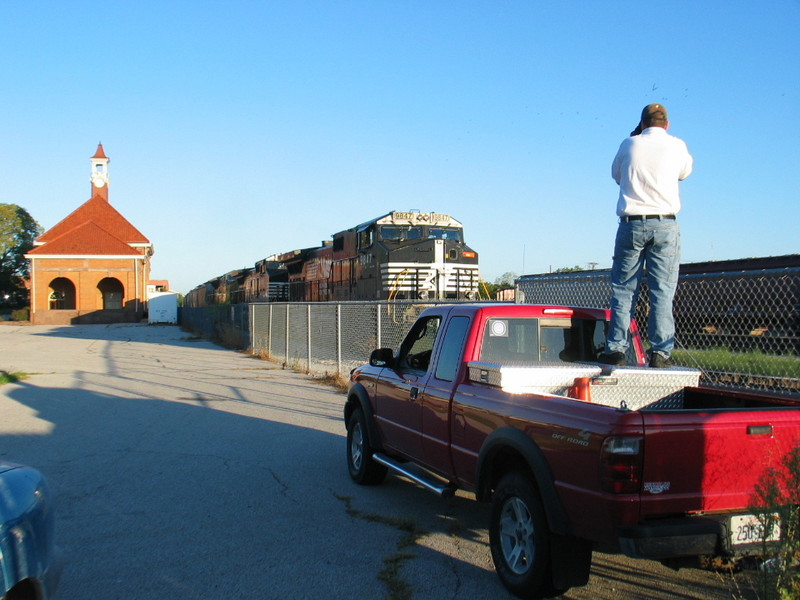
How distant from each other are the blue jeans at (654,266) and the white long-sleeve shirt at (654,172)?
124 mm

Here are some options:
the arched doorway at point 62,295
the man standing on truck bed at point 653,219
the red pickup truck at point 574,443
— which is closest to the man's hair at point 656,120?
the man standing on truck bed at point 653,219

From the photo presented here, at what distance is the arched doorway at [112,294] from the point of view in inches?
2896

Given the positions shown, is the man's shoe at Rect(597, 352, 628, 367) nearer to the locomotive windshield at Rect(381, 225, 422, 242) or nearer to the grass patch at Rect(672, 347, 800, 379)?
the grass patch at Rect(672, 347, 800, 379)

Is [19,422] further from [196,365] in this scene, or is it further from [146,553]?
[196,365]

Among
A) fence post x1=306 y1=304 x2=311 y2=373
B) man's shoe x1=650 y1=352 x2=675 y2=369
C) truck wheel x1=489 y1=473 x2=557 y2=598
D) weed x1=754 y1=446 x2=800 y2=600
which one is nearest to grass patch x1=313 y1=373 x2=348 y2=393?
fence post x1=306 y1=304 x2=311 y2=373

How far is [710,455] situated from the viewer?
3709 millimetres

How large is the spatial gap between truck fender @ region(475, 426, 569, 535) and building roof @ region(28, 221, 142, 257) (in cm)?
7048

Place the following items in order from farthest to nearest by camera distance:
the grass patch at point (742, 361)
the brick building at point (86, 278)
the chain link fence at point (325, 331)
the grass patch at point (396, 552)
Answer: the brick building at point (86, 278), the chain link fence at point (325, 331), the grass patch at point (742, 361), the grass patch at point (396, 552)

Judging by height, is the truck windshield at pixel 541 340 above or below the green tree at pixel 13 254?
below

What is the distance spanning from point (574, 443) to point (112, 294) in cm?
7661

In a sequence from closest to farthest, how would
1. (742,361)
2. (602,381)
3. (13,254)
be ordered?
(602,381) → (742,361) → (13,254)

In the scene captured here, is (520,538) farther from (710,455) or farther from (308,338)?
(308,338)

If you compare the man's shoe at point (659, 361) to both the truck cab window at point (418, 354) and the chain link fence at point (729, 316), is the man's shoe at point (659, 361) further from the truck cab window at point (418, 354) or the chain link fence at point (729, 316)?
the truck cab window at point (418, 354)

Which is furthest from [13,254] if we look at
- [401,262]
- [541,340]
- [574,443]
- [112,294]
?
[574,443]
